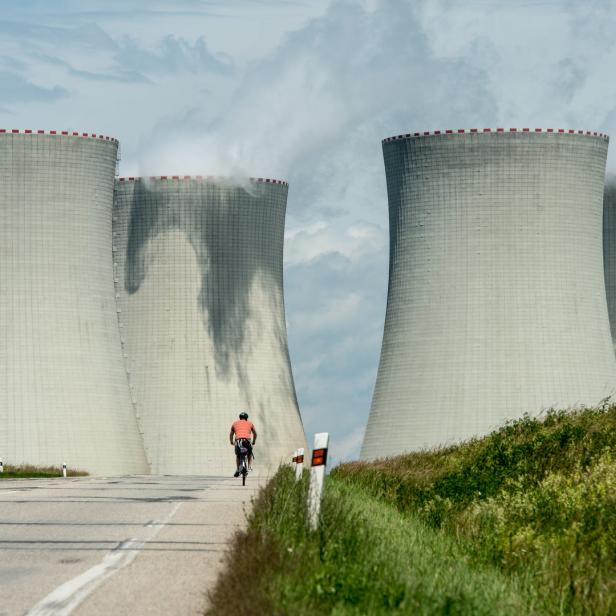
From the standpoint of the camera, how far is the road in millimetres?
8500

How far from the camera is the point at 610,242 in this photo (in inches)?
1761

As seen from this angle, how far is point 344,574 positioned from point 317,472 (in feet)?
8.55

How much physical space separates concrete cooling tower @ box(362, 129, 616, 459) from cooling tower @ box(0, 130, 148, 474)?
7.38 metres

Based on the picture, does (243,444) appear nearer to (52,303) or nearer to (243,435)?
(243,435)

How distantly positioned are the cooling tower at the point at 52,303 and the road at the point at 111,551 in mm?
20325

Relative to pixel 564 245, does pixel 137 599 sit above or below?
below

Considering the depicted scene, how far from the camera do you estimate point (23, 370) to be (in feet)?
128

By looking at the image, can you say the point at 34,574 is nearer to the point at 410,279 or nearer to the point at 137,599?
the point at 137,599

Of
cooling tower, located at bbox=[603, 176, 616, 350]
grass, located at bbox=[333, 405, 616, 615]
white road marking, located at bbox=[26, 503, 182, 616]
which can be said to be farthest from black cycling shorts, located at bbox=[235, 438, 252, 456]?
cooling tower, located at bbox=[603, 176, 616, 350]

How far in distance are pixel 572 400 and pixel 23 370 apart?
516 inches

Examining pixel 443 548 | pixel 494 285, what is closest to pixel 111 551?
pixel 443 548

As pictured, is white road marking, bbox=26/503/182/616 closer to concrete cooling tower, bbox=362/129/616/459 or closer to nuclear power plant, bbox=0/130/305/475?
concrete cooling tower, bbox=362/129/616/459

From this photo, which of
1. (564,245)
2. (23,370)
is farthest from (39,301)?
(564,245)

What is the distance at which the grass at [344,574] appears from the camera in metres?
7.14
